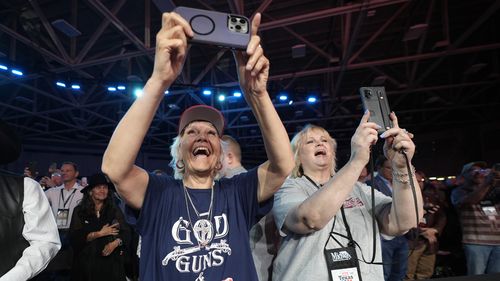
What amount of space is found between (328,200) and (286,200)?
0.29m

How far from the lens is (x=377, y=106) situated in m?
1.54

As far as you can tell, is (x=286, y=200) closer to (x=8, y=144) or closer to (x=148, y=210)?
(x=148, y=210)

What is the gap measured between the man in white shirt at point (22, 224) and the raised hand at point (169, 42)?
1086mm

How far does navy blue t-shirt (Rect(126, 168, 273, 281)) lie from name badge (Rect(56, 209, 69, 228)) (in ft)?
13.1

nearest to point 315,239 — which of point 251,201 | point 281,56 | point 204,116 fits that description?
point 251,201

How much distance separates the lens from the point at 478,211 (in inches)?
156

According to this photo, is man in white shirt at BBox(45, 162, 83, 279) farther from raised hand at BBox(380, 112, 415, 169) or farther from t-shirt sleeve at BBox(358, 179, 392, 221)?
raised hand at BBox(380, 112, 415, 169)

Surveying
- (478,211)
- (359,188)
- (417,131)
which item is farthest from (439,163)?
(359,188)

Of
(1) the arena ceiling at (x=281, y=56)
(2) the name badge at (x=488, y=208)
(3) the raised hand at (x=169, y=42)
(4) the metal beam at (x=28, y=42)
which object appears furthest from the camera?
(1) the arena ceiling at (x=281, y=56)

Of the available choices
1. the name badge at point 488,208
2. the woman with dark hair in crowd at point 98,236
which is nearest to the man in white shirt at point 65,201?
the woman with dark hair in crowd at point 98,236

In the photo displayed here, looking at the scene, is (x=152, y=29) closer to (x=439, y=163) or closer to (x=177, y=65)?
(x=177, y=65)

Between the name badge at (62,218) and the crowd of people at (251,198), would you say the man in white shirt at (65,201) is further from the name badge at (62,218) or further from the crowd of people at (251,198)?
the crowd of people at (251,198)

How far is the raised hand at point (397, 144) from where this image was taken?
1.47 metres

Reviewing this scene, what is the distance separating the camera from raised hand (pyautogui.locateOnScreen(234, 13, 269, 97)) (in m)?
1.08
